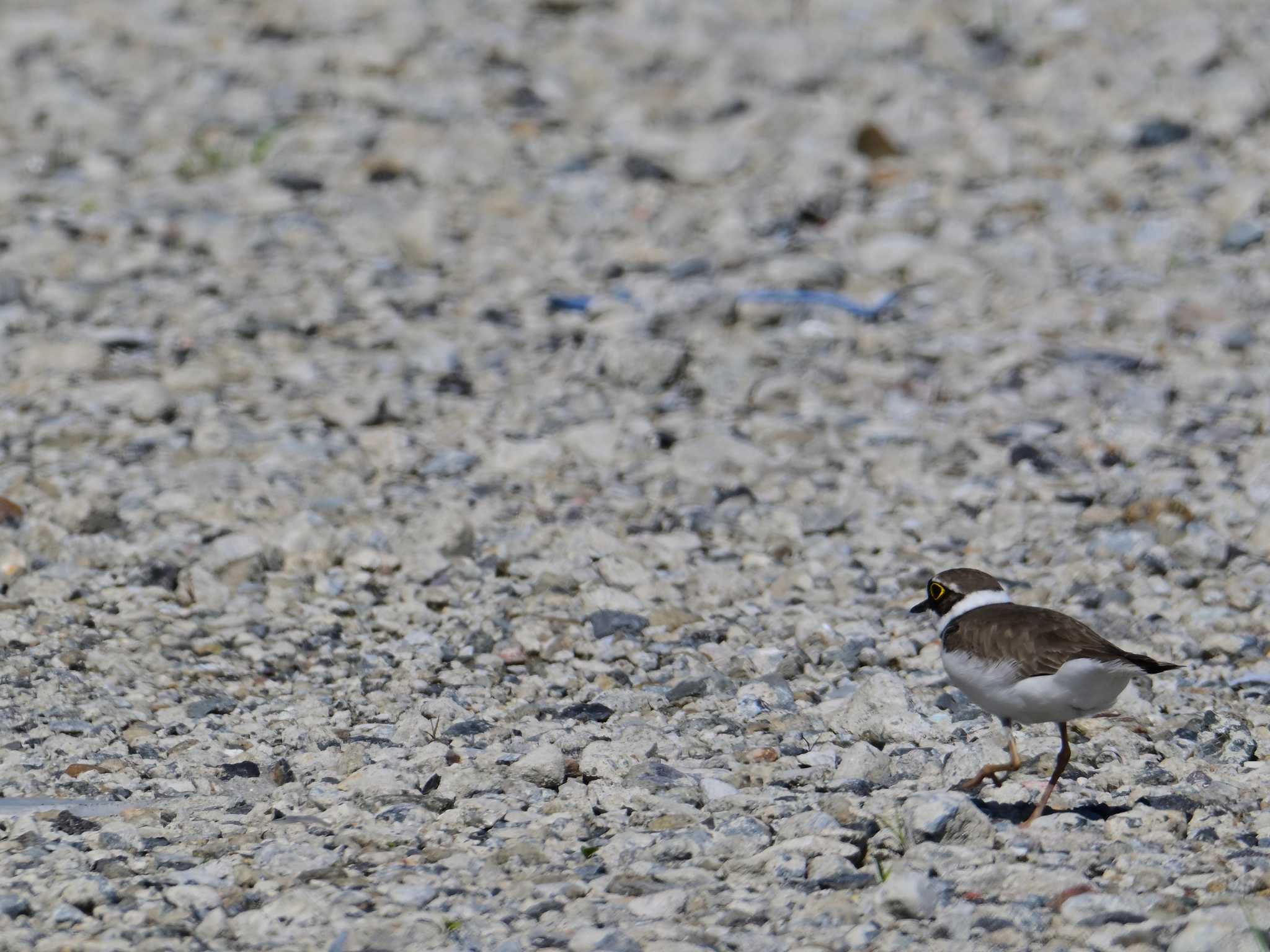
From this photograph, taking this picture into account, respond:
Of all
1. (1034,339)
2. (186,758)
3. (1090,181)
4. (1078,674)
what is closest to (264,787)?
(186,758)

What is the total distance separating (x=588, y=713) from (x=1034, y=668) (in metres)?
1.39

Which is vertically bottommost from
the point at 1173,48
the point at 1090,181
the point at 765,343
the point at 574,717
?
the point at 574,717

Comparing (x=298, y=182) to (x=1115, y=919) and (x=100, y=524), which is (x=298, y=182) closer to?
(x=100, y=524)

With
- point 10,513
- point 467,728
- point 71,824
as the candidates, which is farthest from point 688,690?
point 10,513

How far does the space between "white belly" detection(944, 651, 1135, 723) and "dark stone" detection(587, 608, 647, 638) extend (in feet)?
4.47

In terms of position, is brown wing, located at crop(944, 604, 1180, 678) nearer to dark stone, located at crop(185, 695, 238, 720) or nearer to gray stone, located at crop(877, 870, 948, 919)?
gray stone, located at crop(877, 870, 948, 919)

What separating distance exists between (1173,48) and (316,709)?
7898mm

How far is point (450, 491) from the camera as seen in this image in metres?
6.23

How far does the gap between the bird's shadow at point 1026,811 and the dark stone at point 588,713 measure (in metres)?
1.11

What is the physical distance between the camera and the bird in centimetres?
395

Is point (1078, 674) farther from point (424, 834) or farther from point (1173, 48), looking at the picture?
point (1173, 48)

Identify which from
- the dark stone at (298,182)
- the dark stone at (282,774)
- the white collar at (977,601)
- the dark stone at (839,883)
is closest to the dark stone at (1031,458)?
the white collar at (977,601)

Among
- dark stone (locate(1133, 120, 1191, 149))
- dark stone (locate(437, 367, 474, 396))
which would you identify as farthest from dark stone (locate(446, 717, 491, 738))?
dark stone (locate(1133, 120, 1191, 149))

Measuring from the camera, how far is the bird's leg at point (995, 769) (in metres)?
4.22
